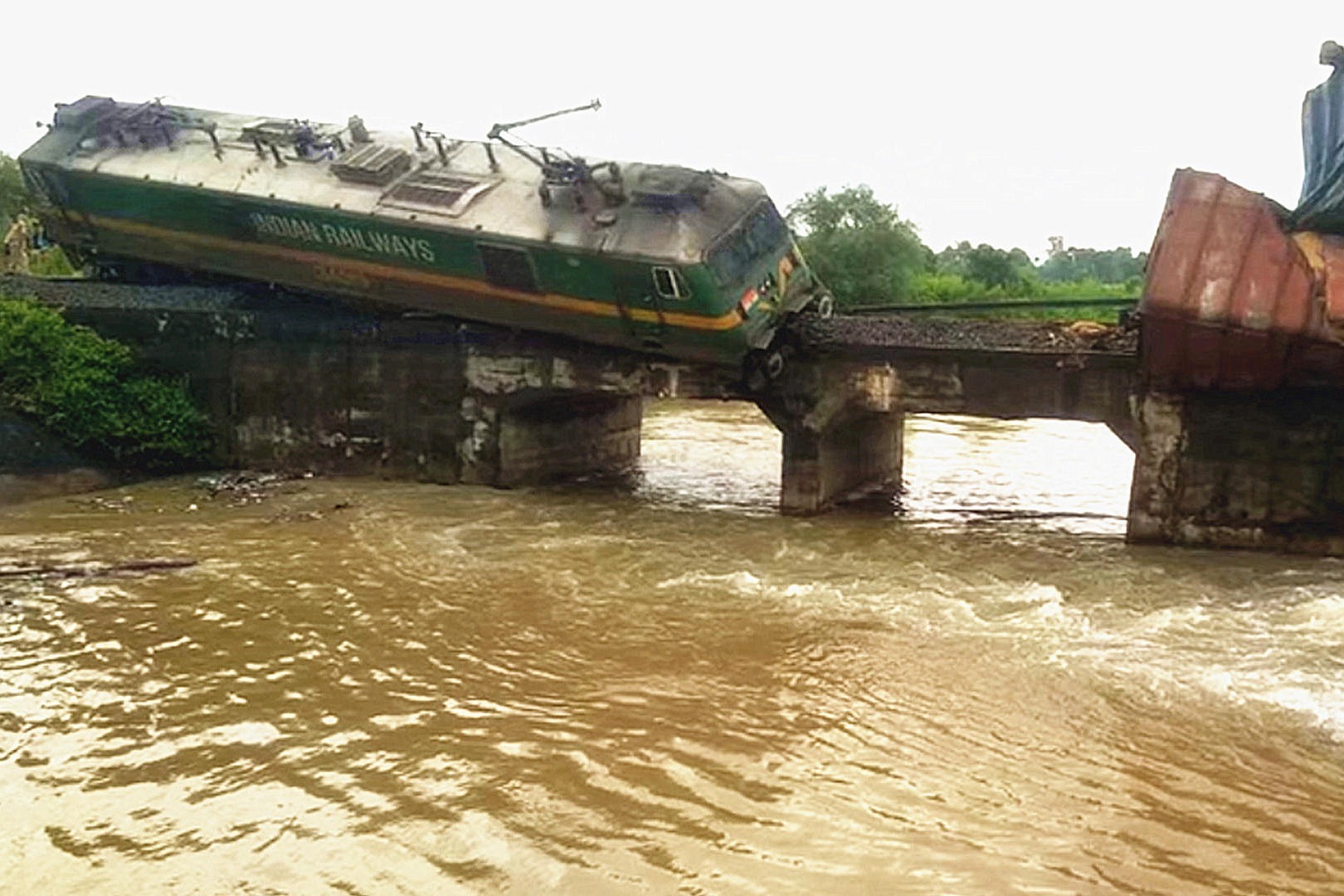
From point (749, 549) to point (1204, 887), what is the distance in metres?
8.52

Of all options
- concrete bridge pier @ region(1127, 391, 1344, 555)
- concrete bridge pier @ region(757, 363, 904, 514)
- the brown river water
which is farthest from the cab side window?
concrete bridge pier @ region(1127, 391, 1344, 555)

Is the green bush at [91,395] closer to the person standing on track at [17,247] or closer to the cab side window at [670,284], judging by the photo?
the cab side window at [670,284]

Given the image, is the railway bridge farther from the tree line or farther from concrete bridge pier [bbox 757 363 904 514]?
the tree line

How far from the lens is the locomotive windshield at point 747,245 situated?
15.1 meters

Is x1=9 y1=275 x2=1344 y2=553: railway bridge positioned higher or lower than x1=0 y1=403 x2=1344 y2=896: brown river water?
higher

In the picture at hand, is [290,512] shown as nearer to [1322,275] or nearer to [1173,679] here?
[1173,679]

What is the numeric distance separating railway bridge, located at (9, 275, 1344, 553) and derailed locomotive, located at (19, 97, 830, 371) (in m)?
0.55

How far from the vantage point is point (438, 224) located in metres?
16.3

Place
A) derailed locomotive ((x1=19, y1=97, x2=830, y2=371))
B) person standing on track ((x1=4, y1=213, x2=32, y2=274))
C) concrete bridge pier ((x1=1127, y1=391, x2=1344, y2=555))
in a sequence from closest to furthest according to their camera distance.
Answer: concrete bridge pier ((x1=1127, y1=391, x2=1344, y2=555)) → derailed locomotive ((x1=19, y1=97, x2=830, y2=371)) → person standing on track ((x1=4, y1=213, x2=32, y2=274))

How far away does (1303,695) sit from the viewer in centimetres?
913

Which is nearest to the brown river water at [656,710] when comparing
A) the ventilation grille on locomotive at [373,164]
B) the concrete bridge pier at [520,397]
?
the concrete bridge pier at [520,397]

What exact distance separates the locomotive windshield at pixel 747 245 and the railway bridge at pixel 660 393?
4.09 feet

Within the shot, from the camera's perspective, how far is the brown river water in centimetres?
659

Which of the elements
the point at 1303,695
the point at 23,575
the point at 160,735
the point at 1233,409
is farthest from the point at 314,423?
the point at 1303,695
